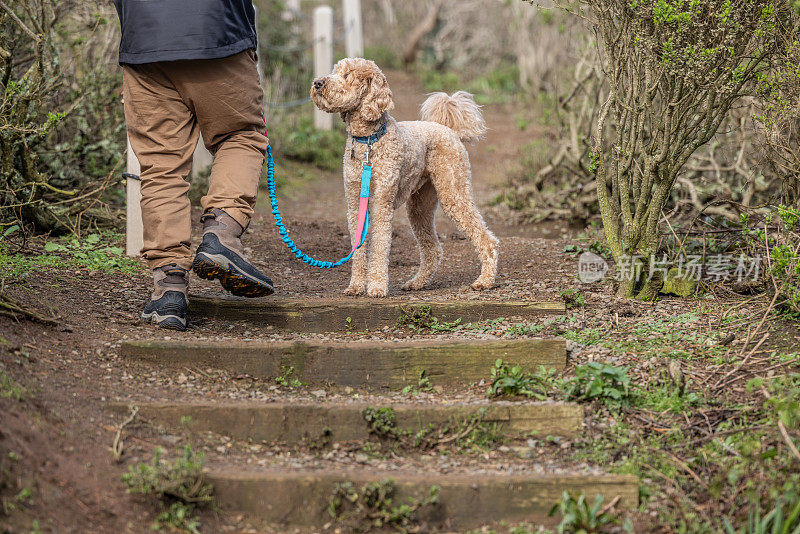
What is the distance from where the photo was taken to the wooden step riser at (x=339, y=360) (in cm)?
391

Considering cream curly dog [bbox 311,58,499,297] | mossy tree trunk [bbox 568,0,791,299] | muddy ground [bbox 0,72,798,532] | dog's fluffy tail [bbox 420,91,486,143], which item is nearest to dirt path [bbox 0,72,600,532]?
muddy ground [bbox 0,72,798,532]

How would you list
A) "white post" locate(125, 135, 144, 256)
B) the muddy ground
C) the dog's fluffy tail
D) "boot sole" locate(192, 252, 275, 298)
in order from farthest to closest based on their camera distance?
"white post" locate(125, 135, 144, 256) < the dog's fluffy tail < "boot sole" locate(192, 252, 275, 298) < the muddy ground

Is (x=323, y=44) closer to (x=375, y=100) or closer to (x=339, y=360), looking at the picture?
(x=375, y=100)

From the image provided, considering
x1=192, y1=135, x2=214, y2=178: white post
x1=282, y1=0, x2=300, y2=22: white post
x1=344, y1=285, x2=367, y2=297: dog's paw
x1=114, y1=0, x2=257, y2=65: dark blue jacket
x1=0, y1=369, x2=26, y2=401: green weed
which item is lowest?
x1=0, y1=369, x2=26, y2=401: green weed

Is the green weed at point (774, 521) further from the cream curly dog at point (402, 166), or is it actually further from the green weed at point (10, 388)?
the green weed at point (10, 388)

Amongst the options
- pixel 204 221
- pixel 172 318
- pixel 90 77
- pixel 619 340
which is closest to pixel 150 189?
pixel 204 221

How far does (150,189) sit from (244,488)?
1950 mm

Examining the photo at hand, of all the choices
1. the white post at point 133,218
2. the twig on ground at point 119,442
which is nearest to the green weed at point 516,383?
the twig on ground at point 119,442

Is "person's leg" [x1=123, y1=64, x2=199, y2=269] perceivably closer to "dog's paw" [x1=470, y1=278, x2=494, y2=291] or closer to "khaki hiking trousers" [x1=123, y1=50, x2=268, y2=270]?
"khaki hiking trousers" [x1=123, y1=50, x2=268, y2=270]

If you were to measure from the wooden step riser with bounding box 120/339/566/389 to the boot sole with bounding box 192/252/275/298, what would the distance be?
375mm

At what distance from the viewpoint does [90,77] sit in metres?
6.82

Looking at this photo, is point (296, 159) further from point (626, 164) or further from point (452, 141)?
point (626, 164)

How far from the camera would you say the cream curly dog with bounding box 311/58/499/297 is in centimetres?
462

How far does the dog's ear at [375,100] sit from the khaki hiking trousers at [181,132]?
635 millimetres
